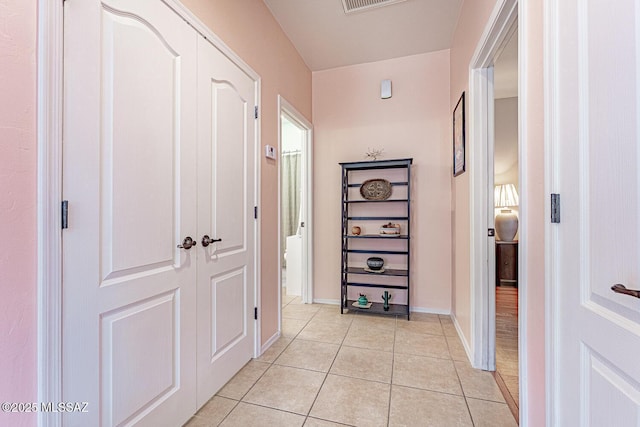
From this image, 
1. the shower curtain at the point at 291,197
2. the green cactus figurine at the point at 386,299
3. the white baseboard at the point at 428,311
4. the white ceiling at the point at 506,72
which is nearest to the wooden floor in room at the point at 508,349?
the white baseboard at the point at 428,311

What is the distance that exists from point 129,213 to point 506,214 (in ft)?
14.7

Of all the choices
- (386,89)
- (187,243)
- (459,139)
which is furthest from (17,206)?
(386,89)

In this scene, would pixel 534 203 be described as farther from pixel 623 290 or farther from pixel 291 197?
pixel 291 197

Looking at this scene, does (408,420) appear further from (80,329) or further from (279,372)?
(80,329)

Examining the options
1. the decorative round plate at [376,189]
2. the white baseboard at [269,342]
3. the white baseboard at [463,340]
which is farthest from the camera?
the decorative round plate at [376,189]

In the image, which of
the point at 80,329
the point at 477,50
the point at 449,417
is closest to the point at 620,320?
the point at 449,417

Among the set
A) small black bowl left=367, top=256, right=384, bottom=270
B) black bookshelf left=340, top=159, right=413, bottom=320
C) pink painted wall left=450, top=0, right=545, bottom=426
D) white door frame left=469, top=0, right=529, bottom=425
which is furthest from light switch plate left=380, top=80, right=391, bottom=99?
pink painted wall left=450, top=0, right=545, bottom=426

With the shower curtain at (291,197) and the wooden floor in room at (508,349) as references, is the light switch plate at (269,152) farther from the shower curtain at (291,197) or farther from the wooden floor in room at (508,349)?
the shower curtain at (291,197)

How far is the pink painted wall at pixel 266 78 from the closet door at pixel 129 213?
53 centimetres

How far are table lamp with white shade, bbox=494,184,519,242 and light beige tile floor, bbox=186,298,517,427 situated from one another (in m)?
2.22

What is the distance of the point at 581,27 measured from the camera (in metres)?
0.81

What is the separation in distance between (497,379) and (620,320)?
1.45 metres

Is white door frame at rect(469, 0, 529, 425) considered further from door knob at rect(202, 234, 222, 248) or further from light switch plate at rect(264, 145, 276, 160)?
door knob at rect(202, 234, 222, 248)

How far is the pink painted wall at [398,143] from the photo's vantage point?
2.99m
